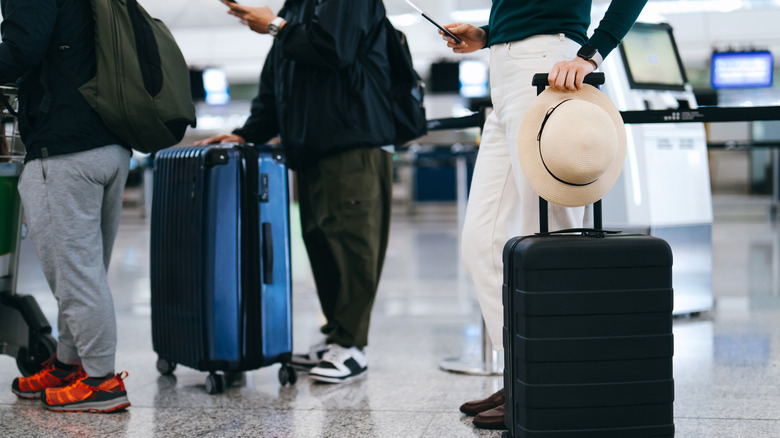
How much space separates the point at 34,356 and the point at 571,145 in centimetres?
186

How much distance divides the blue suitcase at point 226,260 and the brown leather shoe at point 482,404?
653 mm

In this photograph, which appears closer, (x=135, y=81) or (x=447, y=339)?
(x=135, y=81)

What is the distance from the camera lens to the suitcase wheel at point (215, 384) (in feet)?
7.69

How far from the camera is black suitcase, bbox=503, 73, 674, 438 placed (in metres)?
1.56

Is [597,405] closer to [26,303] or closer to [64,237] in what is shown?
[64,237]

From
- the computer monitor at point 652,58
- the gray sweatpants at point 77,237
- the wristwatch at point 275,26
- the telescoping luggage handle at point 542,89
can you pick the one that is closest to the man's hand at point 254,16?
the wristwatch at point 275,26

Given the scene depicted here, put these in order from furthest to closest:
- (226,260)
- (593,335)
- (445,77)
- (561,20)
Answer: (445,77) → (226,260) → (561,20) → (593,335)

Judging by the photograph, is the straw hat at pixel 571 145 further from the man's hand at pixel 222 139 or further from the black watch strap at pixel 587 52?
the man's hand at pixel 222 139

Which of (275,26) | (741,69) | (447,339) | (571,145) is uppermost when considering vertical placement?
(741,69)

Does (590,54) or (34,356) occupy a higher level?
(590,54)

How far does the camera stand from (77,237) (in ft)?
6.94

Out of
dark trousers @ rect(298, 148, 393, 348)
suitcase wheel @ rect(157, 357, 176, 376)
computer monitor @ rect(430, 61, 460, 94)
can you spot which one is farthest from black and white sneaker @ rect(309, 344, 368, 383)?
computer monitor @ rect(430, 61, 460, 94)

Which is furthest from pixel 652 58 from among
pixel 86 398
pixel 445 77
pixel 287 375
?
pixel 445 77

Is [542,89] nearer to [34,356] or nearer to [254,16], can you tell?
[254,16]
